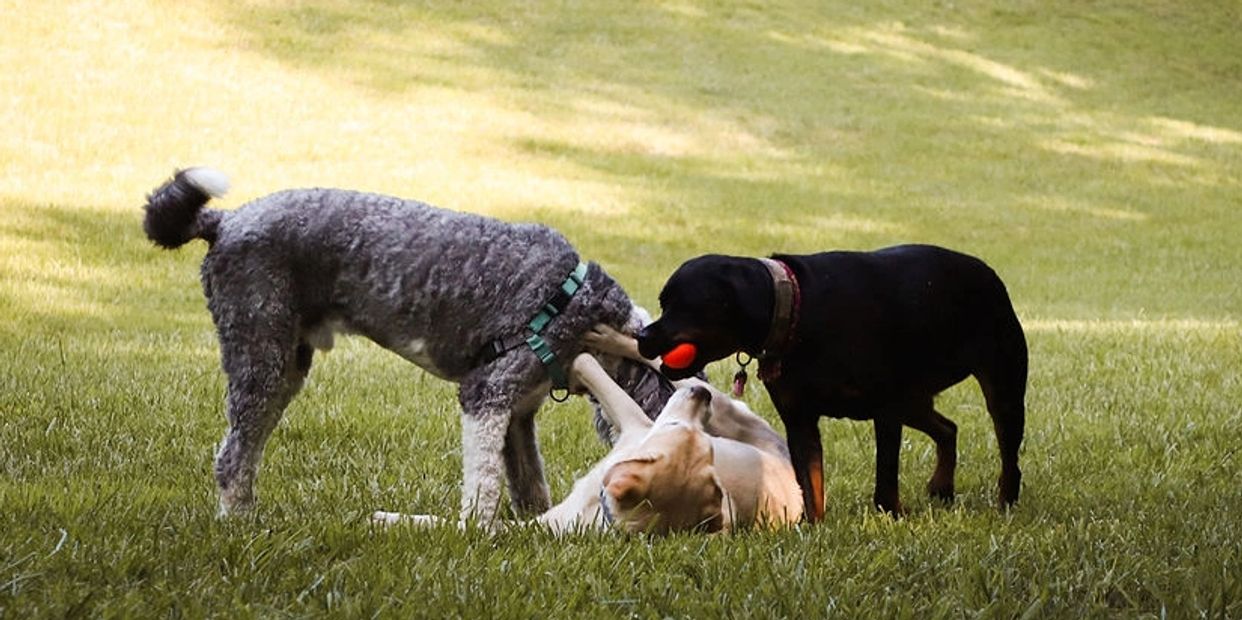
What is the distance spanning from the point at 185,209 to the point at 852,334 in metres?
2.27

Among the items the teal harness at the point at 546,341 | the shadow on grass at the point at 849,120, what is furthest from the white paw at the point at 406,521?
the shadow on grass at the point at 849,120

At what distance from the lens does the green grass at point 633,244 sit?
3.77 metres

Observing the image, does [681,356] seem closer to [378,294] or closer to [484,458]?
[484,458]

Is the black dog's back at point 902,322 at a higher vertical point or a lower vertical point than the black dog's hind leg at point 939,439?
higher

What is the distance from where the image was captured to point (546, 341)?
4.92m

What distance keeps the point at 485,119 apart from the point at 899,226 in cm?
620

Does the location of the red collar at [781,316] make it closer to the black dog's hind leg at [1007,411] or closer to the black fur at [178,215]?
the black dog's hind leg at [1007,411]

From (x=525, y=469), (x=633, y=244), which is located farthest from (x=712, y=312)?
(x=633, y=244)

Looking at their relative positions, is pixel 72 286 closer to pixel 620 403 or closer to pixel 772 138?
pixel 620 403

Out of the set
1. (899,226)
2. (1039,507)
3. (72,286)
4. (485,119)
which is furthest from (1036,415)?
(485,119)

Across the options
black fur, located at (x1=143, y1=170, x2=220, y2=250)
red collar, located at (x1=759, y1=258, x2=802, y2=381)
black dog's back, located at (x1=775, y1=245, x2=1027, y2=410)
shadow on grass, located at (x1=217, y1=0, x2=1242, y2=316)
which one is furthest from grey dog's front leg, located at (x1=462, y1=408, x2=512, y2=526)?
shadow on grass, located at (x1=217, y1=0, x2=1242, y2=316)

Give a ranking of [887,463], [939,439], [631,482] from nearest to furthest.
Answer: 1. [631,482]
2. [887,463]
3. [939,439]

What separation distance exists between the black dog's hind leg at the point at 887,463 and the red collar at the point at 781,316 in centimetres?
52

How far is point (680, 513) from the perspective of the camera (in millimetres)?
4629
